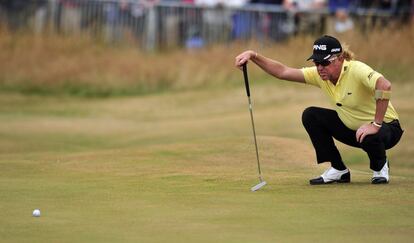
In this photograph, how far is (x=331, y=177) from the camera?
31.7 ft

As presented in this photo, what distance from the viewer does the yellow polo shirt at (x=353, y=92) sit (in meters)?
9.13

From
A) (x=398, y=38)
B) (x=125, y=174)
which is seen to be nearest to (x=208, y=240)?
(x=125, y=174)

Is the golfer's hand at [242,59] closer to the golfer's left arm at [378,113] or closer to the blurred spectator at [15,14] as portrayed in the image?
the golfer's left arm at [378,113]

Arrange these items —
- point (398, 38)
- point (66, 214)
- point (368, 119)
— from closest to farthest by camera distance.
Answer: point (66, 214), point (368, 119), point (398, 38)

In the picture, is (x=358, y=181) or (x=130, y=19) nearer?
(x=358, y=181)

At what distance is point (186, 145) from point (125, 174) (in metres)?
2.67

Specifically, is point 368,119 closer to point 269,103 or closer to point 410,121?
point 410,121

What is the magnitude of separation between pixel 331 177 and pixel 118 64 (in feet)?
49.0

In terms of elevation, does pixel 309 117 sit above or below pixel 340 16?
above

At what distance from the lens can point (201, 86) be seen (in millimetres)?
23375

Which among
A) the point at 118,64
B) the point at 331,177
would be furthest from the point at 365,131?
the point at 118,64

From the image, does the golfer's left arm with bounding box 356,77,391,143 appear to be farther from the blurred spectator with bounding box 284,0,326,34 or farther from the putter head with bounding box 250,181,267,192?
the blurred spectator with bounding box 284,0,326,34

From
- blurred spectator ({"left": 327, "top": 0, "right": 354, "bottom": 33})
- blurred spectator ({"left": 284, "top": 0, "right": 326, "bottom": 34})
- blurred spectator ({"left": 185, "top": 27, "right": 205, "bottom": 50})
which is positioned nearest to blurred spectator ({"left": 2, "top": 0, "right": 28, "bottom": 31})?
blurred spectator ({"left": 185, "top": 27, "right": 205, "bottom": 50})

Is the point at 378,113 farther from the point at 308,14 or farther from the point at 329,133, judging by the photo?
the point at 308,14
